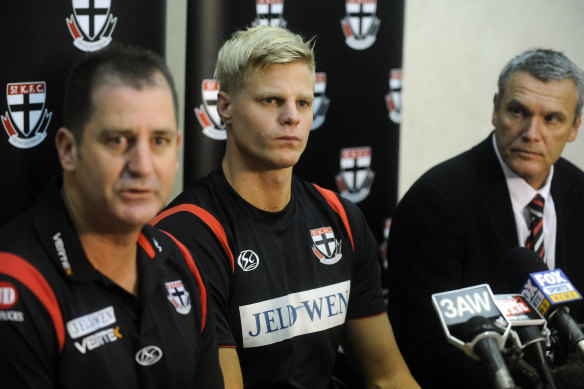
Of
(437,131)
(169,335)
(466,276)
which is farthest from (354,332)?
(437,131)

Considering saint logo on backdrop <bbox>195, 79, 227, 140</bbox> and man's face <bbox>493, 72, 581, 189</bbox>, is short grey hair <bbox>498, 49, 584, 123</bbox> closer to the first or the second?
man's face <bbox>493, 72, 581, 189</bbox>

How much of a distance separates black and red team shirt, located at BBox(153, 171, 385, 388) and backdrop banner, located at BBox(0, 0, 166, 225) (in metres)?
0.35

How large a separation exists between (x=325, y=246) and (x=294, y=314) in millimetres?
230

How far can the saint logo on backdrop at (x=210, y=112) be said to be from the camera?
2629 mm

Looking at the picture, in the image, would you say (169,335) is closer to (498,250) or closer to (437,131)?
(498,250)

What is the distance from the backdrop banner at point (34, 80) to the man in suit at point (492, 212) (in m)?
1.15

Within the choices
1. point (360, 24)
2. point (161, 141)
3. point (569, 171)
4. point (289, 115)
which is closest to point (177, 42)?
point (360, 24)

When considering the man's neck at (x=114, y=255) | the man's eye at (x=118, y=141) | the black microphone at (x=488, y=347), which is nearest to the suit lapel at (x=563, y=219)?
the black microphone at (x=488, y=347)

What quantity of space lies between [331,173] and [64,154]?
5.21 ft

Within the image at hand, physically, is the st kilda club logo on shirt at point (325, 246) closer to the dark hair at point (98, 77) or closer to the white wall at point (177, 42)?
the white wall at point (177, 42)

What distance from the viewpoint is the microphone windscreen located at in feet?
6.24

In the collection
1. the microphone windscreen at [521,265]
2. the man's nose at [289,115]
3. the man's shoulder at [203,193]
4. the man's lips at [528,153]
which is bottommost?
the microphone windscreen at [521,265]

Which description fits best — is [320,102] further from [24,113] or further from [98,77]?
[98,77]

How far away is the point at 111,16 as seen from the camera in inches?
87.1
